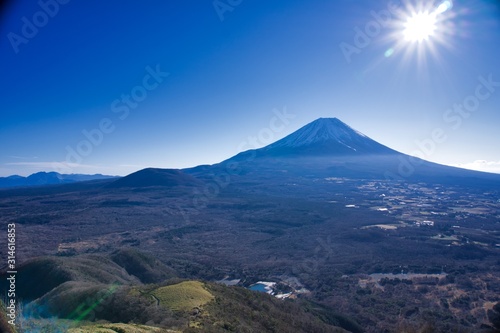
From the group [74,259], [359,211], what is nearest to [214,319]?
[74,259]

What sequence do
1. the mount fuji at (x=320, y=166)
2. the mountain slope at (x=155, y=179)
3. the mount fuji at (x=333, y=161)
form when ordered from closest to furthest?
1. the mountain slope at (x=155, y=179)
2. the mount fuji at (x=320, y=166)
3. the mount fuji at (x=333, y=161)

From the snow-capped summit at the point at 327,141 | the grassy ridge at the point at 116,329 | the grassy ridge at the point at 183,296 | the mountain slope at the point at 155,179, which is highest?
the snow-capped summit at the point at 327,141

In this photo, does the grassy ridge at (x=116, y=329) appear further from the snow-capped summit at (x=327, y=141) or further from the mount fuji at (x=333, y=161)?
the snow-capped summit at (x=327, y=141)

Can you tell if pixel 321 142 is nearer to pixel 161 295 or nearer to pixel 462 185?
pixel 462 185

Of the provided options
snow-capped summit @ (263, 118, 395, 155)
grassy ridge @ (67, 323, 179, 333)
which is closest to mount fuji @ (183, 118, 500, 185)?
snow-capped summit @ (263, 118, 395, 155)

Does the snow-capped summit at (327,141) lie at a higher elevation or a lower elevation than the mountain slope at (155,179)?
higher

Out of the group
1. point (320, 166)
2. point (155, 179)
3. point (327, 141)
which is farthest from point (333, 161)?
point (155, 179)

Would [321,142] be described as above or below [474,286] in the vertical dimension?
Result: above

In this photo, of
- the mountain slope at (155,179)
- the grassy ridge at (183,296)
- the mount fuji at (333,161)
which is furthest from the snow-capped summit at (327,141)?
the grassy ridge at (183,296)
